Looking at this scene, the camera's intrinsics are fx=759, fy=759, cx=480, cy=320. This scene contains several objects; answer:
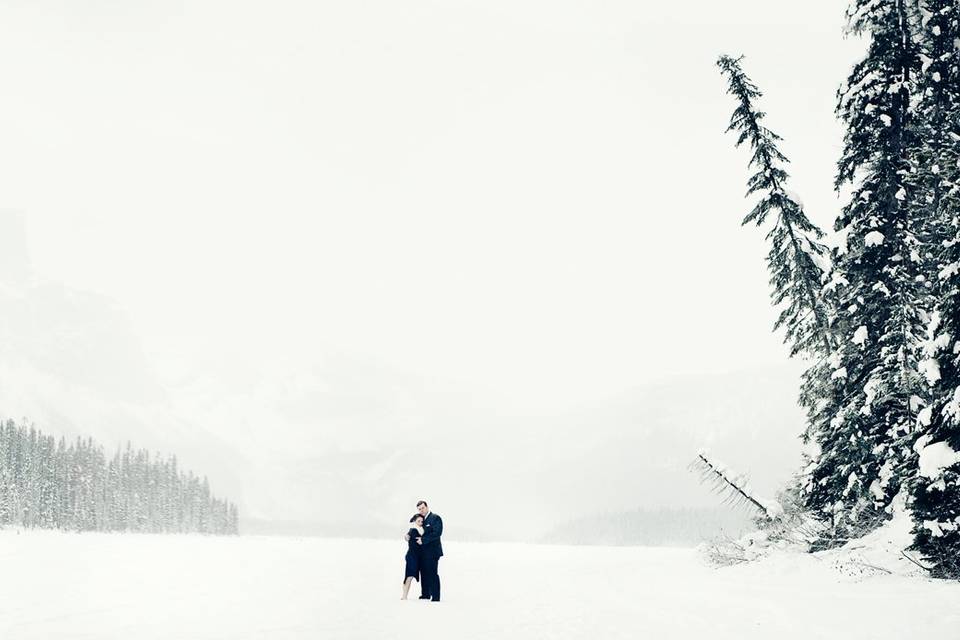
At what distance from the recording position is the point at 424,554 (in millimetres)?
19250

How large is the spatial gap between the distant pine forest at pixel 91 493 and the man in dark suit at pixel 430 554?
75.4 meters

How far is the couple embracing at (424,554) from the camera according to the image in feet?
61.4

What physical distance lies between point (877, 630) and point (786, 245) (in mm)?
14429

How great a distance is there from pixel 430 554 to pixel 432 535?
0.52 metres

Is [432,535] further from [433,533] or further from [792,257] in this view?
[792,257]

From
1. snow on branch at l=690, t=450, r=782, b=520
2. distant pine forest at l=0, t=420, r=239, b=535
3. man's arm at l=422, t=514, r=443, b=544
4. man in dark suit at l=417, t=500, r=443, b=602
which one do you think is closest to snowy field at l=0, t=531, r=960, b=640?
man in dark suit at l=417, t=500, r=443, b=602

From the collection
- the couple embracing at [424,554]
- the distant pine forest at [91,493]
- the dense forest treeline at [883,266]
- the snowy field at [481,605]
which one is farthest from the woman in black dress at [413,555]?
the distant pine forest at [91,493]

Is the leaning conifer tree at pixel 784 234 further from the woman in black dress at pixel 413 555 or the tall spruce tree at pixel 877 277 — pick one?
the woman in black dress at pixel 413 555

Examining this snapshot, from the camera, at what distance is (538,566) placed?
32156mm

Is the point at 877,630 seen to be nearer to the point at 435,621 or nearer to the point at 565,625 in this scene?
the point at 565,625

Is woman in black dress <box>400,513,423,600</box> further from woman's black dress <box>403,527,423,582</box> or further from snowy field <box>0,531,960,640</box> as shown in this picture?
snowy field <box>0,531,960,640</box>

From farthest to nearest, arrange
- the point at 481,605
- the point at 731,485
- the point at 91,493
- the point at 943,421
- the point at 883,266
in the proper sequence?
1. the point at 91,493
2. the point at 731,485
3. the point at 883,266
4. the point at 481,605
5. the point at 943,421

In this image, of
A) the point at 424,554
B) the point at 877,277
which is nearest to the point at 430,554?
the point at 424,554

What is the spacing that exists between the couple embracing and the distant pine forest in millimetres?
75367
